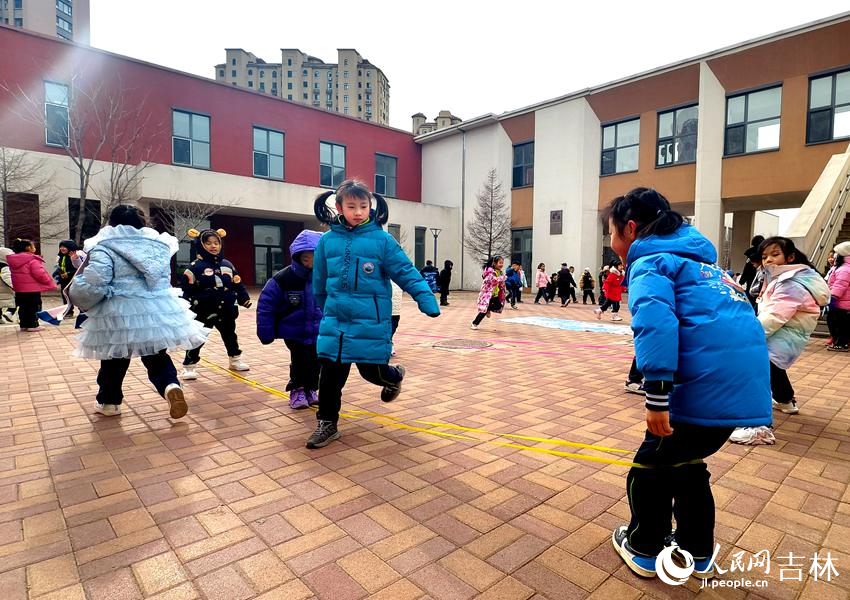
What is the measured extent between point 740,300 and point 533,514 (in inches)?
56.9

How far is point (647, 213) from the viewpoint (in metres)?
2.05

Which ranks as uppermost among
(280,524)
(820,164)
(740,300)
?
(820,164)

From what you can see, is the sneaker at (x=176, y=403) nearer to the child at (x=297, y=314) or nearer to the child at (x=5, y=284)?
the child at (x=297, y=314)

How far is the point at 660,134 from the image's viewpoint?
21688 millimetres

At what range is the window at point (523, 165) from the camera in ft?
87.5

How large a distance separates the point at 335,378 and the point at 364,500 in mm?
1033

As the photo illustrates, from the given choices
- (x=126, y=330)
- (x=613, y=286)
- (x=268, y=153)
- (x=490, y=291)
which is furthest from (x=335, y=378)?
(x=268, y=153)

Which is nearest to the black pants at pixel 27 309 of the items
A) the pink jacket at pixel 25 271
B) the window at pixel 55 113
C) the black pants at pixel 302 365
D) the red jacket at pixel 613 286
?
the pink jacket at pixel 25 271

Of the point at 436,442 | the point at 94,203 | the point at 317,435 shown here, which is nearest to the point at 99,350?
the point at 317,435

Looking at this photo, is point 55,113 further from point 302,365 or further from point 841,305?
point 841,305

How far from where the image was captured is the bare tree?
89.1 ft

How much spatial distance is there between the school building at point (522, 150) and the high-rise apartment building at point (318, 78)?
268 feet

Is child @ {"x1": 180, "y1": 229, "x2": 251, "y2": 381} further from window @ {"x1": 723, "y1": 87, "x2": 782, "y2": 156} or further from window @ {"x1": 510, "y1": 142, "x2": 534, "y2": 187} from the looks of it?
window @ {"x1": 510, "y1": 142, "x2": 534, "y2": 187}

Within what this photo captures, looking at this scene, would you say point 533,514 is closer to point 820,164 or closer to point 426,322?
point 426,322
